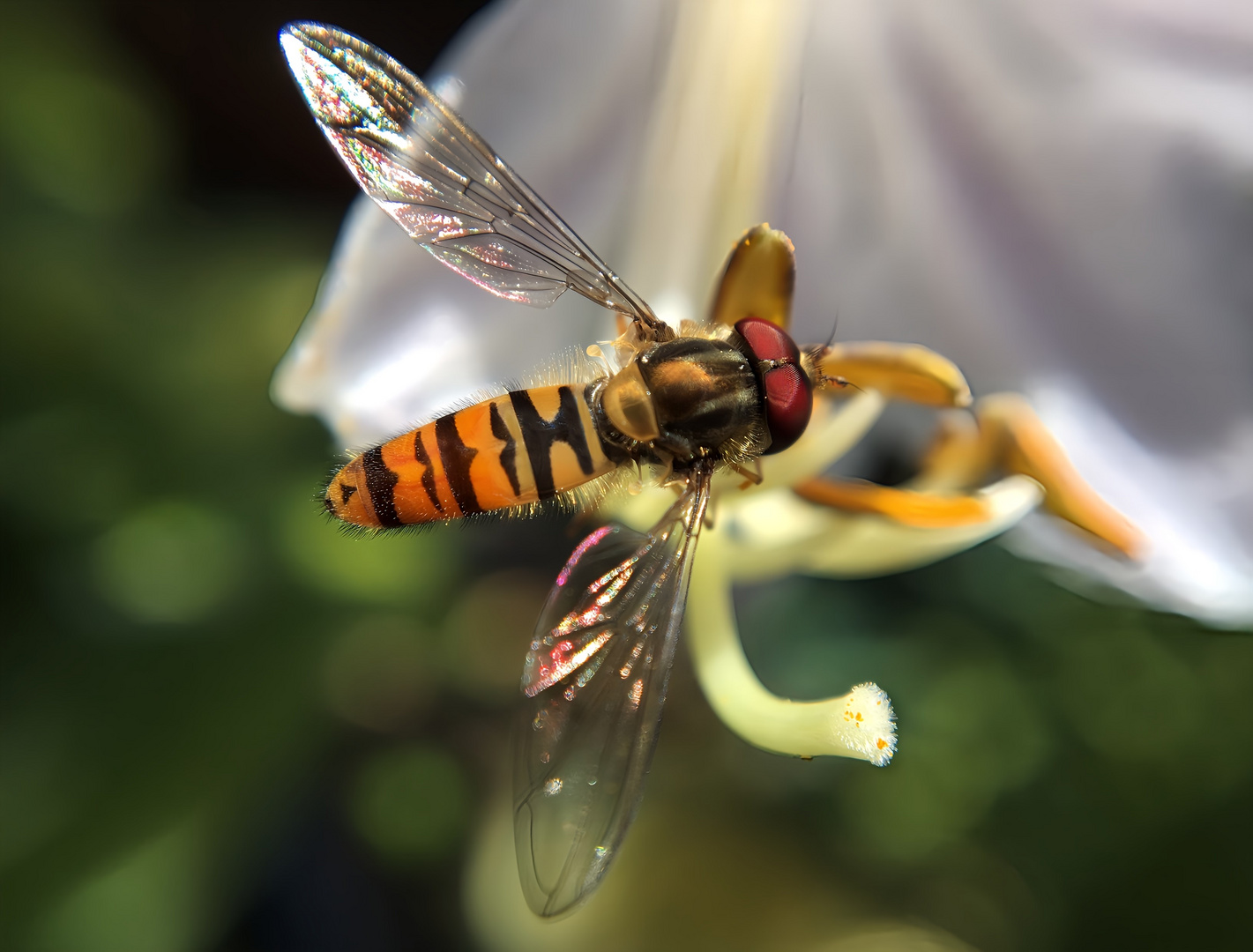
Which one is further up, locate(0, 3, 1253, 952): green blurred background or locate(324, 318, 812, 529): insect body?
locate(324, 318, 812, 529): insect body

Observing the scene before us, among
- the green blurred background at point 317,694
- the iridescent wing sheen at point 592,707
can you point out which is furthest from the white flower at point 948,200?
the iridescent wing sheen at point 592,707

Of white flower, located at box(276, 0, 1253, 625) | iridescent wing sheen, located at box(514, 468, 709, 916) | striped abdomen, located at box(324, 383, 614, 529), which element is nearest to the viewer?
iridescent wing sheen, located at box(514, 468, 709, 916)

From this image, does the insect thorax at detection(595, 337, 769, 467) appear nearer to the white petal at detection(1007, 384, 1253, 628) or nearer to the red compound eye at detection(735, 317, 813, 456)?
the red compound eye at detection(735, 317, 813, 456)

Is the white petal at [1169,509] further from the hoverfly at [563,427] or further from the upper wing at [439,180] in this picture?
the upper wing at [439,180]

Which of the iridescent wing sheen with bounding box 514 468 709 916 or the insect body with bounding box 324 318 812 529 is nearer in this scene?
the iridescent wing sheen with bounding box 514 468 709 916

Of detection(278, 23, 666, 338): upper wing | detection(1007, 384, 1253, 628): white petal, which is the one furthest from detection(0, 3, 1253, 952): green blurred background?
detection(278, 23, 666, 338): upper wing

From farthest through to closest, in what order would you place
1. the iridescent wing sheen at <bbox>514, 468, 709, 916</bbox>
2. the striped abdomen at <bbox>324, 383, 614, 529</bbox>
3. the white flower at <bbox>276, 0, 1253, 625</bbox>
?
the white flower at <bbox>276, 0, 1253, 625</bbox>, the striped abdomen at <bbox>324, 383, 614, 529</bbox>, the iridescent wing sheen at <bbox>514, 468, 709, 916</bbox>
